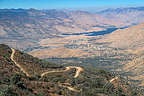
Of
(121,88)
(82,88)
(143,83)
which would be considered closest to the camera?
(82,88)

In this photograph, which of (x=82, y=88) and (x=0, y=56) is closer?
(x=82, y=88)

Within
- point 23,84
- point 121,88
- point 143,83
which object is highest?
point 23,84

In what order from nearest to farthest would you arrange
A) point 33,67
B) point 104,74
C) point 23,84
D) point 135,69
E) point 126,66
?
point 23,84, point 33,67, point 104,74, point 135,69, point 126,66

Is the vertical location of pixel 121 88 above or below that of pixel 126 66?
above

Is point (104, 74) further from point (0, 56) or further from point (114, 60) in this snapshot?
point (114, 60)

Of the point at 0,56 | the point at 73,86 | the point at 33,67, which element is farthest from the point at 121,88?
the point at 0,56

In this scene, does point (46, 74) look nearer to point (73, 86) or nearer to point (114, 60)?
point (73, 86)
